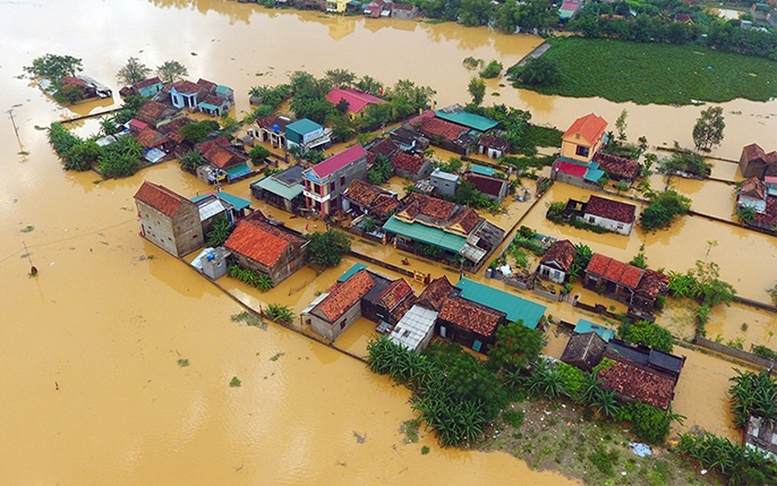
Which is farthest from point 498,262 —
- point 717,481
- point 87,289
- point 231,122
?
point 231,122


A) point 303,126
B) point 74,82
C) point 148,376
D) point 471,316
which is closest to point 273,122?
point 303,126

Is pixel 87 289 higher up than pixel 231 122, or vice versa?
pixel 231 122

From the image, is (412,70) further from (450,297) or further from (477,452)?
(477,452)

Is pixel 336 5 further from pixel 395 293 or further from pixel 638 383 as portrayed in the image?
pixel 638 383

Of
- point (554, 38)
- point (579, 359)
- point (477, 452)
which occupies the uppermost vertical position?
point (554, 38)

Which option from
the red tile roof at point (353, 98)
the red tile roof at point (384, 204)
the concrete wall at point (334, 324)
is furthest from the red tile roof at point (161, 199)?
the red tile roof at point (353, 98)

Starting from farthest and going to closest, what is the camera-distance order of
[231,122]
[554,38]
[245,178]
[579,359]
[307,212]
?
1. [554,38]
2. [231,122]
3. [245,178]
4. [307,212]
5. [579,359]

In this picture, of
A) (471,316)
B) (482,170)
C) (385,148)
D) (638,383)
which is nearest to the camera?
(638,383)

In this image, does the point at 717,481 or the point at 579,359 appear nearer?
the point at 717,481
